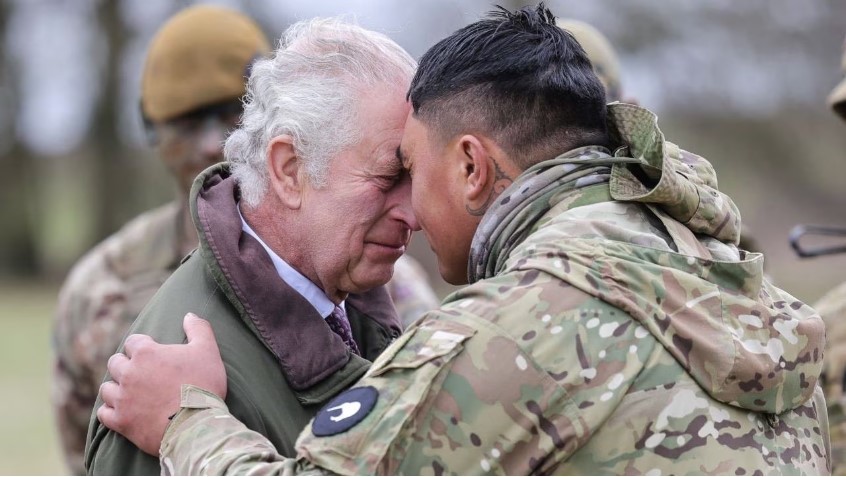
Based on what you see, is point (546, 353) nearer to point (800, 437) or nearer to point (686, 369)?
point (686, 369)

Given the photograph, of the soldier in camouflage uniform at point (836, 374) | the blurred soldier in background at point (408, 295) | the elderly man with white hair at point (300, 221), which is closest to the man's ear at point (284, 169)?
the elderly man with white hair at point (300, 221)

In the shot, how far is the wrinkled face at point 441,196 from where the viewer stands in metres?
2.86

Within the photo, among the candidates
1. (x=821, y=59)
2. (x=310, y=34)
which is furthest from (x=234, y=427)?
(x=821, y=59)

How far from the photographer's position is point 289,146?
3387mm

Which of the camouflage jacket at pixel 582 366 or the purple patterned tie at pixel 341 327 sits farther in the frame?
the purple patterned tie at pixel 341 327

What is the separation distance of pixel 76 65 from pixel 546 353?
2574cm

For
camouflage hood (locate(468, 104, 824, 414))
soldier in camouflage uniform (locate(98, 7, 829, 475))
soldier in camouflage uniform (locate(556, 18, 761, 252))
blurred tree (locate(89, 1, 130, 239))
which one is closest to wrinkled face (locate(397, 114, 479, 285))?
soldier in camouflage uniform (locate(98, 7, 829, 475))

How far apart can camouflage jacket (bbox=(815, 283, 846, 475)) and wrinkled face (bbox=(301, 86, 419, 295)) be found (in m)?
2.18

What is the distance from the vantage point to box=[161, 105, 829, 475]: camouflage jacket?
2395mm

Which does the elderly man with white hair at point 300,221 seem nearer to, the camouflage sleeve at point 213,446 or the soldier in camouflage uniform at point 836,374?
the camouflage sleeve at point 213,446

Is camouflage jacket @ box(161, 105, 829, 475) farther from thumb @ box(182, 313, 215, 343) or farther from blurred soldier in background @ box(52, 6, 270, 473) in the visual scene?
blurred soldier in background @ box(52, 6, 270, 473)

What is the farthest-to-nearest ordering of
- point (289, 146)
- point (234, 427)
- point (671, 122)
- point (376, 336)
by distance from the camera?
point (671, 122) → point (376, 336) → point (289, 146) → point (234, 427)

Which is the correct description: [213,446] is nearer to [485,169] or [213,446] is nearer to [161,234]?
[485,169]

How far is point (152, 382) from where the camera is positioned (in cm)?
283
